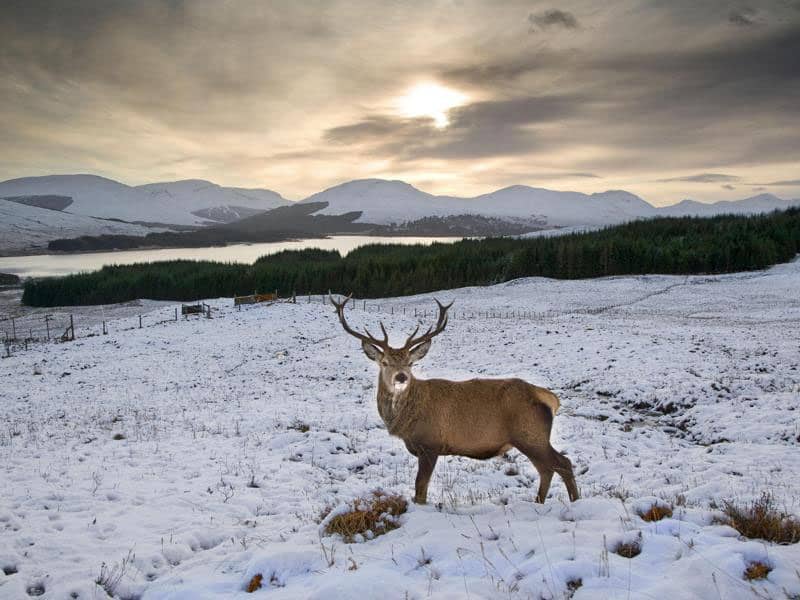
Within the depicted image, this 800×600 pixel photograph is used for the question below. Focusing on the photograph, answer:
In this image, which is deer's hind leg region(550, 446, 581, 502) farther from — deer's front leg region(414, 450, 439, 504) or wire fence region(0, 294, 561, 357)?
wire fence region(0, 294, 561, 357)

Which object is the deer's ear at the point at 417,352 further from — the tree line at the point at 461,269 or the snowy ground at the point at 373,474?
the tree line at the point at 461,269

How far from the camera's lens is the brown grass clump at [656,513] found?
232 inches

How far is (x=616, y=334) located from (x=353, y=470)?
18.0 meters

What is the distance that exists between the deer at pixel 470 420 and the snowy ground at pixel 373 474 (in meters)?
0.65

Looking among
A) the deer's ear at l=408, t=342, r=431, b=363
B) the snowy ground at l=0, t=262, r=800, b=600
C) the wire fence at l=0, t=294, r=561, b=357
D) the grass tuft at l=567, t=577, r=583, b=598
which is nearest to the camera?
the grass tuft at l=567, t=577, r=583, b=598

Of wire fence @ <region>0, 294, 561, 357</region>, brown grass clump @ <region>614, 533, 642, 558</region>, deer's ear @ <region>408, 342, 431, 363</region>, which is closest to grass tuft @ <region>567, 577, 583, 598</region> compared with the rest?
brown grass clump @ <region>614, 533, 642, 558</region>

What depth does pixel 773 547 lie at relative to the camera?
4.64 metres

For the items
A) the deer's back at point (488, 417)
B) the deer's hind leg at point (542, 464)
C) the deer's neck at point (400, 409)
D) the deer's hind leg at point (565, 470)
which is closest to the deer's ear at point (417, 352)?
the deer's neck at point (400, 409)

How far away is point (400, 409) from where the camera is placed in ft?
23.7

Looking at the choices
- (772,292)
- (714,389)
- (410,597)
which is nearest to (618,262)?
(772,292)

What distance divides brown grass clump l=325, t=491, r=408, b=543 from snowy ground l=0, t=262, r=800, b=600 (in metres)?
0.20

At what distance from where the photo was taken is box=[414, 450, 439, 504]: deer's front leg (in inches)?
275

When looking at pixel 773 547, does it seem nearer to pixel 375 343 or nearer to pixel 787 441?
pixel 375 343

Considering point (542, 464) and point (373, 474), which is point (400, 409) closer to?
point (542, 464)
